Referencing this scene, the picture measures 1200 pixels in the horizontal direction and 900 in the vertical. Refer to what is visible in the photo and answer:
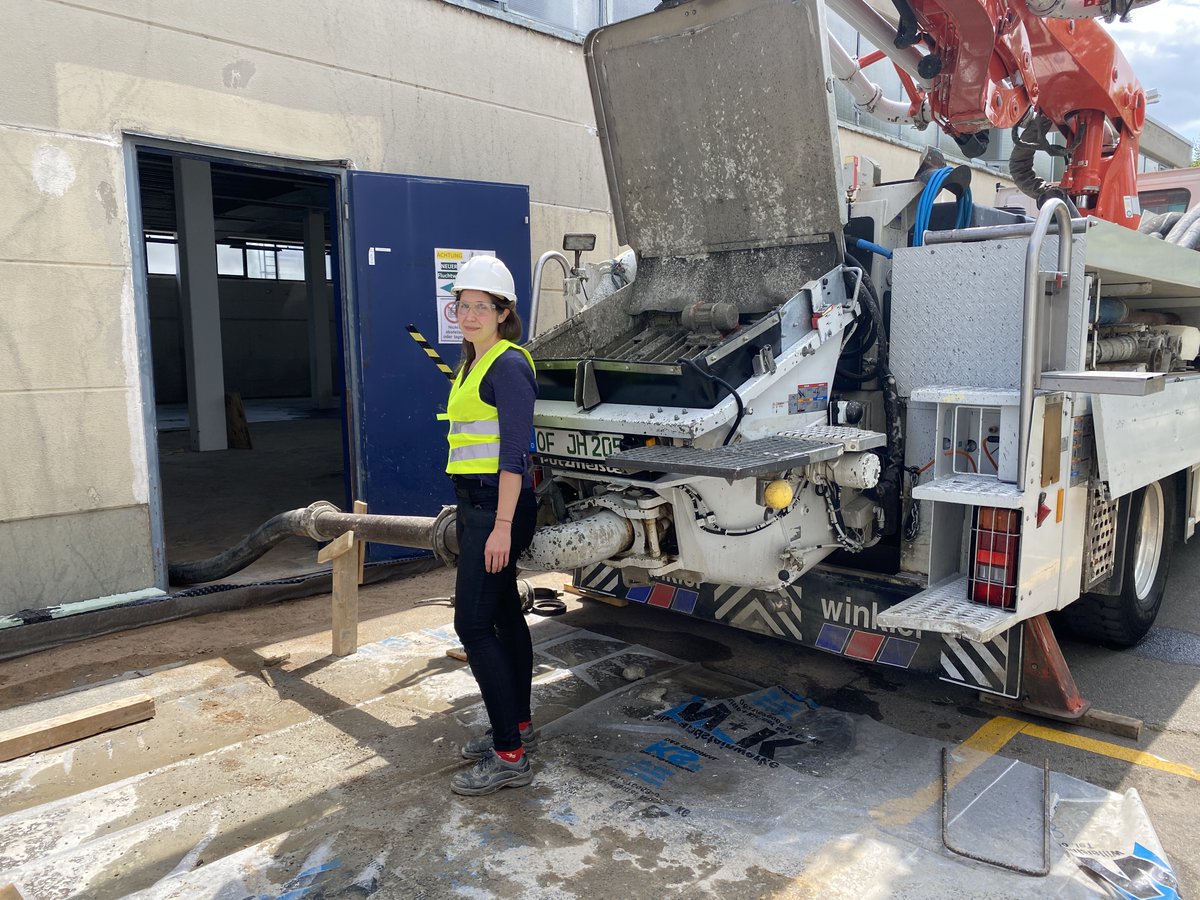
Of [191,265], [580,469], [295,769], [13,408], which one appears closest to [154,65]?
[13,408]

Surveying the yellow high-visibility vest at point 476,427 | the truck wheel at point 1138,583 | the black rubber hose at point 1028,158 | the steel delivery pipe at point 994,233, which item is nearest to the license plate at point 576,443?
the yellow high-visibility vest at point 476,427

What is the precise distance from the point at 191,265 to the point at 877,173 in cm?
1068

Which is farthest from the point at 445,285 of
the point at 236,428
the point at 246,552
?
the point at 236,428

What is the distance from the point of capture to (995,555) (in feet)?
11.0

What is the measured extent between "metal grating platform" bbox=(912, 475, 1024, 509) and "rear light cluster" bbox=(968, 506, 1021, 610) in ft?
0.26

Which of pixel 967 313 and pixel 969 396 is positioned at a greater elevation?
pixel 967 313

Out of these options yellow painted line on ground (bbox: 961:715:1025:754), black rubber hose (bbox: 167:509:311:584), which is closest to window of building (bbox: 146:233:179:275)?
black rubber hose (bbox: 167:509:311:584)

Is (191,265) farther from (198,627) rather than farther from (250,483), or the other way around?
(198,627)

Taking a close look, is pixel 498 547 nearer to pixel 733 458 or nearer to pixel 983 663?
pixel 733 458

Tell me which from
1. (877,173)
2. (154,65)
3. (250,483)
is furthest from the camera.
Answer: (250,483)

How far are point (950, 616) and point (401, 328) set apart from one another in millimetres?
4378

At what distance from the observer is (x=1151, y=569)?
4.96 m

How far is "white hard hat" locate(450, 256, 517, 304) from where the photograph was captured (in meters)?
3.33

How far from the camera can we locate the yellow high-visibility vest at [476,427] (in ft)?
10.9
